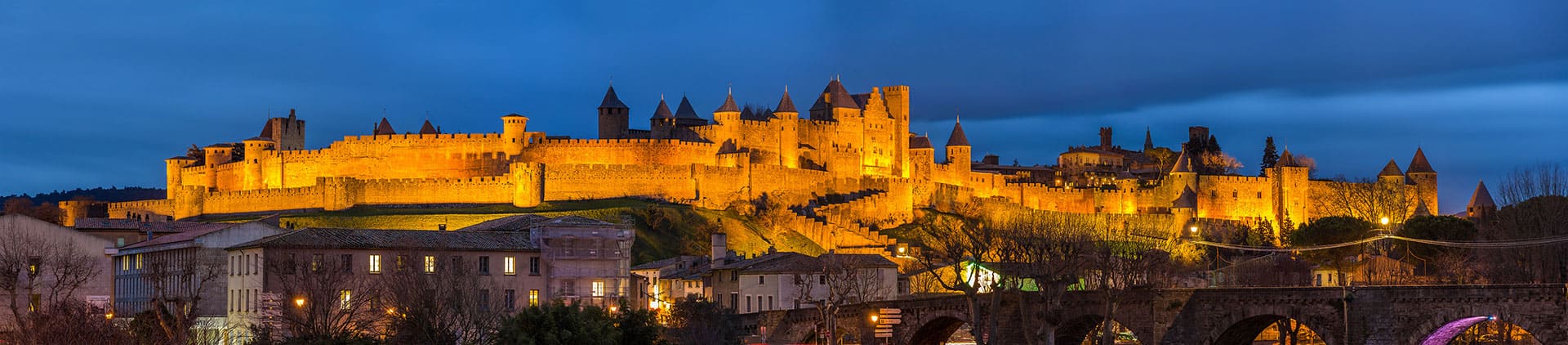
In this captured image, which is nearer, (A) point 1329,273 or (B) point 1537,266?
(B) point 1537,266

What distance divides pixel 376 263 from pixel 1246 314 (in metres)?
27.6

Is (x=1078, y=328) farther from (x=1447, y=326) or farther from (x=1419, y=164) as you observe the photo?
(x=1419, y=164)

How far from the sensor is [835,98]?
409 ft

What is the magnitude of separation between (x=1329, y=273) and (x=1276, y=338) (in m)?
14.8

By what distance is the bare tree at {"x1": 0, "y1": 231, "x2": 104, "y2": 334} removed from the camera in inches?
2299

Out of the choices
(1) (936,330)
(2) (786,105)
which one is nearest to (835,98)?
(2) (786,105)

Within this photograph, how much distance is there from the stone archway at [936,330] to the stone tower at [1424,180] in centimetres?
7259

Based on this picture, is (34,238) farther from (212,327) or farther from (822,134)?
(822,134)

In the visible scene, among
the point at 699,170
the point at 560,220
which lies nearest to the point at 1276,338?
the point at 560,220

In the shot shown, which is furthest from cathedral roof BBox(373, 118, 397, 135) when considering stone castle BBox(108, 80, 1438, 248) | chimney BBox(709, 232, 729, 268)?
chimney BBox(709, 232, 729, 268)

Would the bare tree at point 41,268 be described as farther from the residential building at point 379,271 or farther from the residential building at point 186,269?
the residential building at point 379,271

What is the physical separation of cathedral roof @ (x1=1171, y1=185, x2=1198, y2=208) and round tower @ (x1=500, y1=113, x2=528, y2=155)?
43.4m

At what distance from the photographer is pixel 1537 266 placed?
213 ft

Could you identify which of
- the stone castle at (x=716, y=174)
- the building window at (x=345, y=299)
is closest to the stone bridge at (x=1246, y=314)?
the building window at (x=345, y=299)
